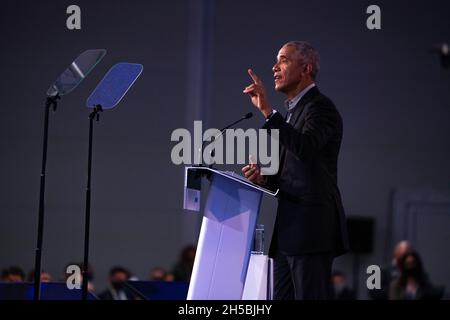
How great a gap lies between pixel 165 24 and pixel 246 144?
2046mm

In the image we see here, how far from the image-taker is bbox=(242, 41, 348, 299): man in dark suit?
305cm

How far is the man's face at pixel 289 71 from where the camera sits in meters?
3.30

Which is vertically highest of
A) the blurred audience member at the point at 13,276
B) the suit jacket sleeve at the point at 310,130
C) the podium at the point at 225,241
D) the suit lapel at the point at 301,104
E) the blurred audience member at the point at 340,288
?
the suit lapel at the point at 301,104

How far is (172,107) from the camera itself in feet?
25.5

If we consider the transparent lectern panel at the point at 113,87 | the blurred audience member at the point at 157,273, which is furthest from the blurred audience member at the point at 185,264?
the transparent lectern panel at the point at 113,87

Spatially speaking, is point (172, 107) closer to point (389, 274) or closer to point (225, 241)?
point (389, 274)

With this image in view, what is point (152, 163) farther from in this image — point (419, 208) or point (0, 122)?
point (419, 208)

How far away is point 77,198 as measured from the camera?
7574mm

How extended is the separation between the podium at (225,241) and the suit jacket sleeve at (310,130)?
0.74 feet

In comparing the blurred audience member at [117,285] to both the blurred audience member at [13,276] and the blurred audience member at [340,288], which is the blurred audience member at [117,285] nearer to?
the blurred audience member at [13,276]

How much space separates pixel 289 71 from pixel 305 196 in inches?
19.7

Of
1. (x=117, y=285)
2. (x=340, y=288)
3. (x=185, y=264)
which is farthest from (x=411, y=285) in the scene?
(x=117, y=285)

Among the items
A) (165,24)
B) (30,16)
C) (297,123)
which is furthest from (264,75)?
(297,123)

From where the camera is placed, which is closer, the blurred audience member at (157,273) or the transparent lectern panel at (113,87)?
the transparent lectern panel at (113,87)
